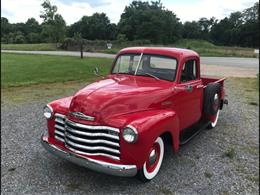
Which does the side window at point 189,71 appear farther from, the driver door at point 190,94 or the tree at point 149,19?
the tree at point 149,19

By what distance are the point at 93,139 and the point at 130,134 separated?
0.50m

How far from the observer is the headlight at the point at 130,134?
3330mm

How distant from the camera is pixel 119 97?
3.77 m

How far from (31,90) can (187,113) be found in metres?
6.88

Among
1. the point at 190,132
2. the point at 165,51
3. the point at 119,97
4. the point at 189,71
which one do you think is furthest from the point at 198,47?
the point at 119,97

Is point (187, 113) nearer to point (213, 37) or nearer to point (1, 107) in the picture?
point (213, 37)

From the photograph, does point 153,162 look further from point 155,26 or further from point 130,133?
point 155,26

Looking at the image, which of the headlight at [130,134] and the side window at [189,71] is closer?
the headlight at [130,134]

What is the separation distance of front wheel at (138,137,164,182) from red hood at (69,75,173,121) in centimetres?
53

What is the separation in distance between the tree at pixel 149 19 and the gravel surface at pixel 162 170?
2053 mm

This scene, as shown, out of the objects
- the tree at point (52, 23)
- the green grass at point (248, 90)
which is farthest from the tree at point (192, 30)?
the green grass at point (248, 90)

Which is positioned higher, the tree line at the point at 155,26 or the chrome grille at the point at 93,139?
the tree line at the point at 155,26

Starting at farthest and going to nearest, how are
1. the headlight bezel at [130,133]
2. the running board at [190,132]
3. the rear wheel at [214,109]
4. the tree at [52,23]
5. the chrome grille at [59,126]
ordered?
1. the rear wheel at [214,109]
2. the tree at [52,23]
3. the running board at [190,132]
4. the chrome grille at [59,126]
5. the headlight bezel at [130,133]

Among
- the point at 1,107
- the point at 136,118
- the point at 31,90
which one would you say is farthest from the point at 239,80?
the point at 136,118
